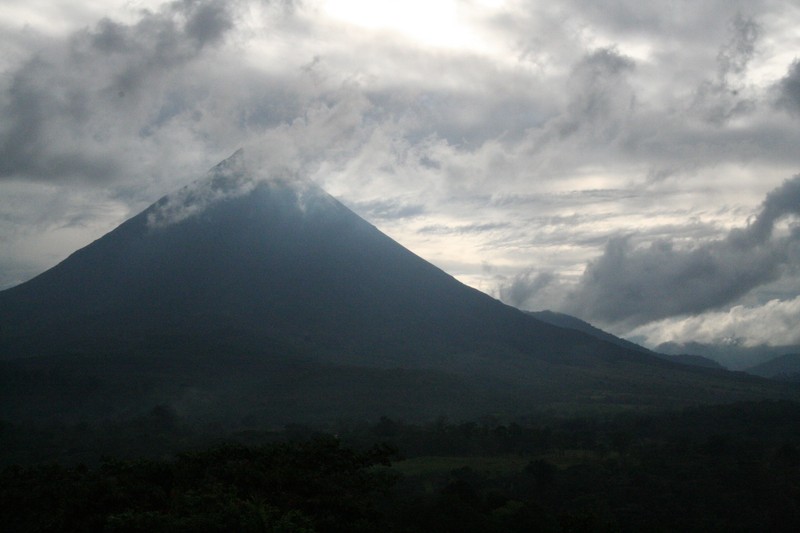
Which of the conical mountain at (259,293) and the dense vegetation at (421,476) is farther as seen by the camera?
the conical mountain at (259,293)

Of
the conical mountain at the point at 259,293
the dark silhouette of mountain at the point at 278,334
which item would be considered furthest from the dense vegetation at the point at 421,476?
the conical mountain at the point at 259,293

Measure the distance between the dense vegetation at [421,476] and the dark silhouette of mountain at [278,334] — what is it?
1531cm

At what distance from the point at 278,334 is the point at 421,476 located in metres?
76.0

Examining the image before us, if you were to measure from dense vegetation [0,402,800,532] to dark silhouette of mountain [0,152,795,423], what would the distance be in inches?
603

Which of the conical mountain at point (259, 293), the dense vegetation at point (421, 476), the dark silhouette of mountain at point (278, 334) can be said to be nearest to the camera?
the dense vegetation at point (421, 476)

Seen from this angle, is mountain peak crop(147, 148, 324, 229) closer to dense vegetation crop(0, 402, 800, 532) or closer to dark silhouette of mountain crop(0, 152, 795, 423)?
dark silhouette of mountain crop(0, 152, 795, 423)

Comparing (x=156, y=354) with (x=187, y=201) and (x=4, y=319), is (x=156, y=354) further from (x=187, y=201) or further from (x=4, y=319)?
(x=187, y=201)

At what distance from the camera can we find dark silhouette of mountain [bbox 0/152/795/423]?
10050 cm

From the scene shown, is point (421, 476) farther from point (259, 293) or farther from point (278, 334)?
point (259, 293)

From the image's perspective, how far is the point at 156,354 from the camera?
113m

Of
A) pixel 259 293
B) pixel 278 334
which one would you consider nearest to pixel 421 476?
pixel 278 334

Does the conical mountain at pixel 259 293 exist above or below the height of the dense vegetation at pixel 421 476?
above

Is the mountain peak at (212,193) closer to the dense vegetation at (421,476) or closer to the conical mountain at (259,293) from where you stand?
the conical mountain at (259,293)

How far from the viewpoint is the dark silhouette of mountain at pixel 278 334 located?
100500mm
